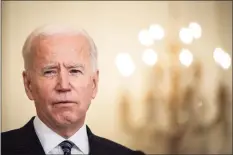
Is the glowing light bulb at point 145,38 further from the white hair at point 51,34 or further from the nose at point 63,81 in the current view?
the nose at point 63,81

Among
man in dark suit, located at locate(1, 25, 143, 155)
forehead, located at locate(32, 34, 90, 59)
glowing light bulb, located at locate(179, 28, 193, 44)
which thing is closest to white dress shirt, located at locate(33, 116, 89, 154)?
man in dark suit, located at locate(1, 25, 143, 155)

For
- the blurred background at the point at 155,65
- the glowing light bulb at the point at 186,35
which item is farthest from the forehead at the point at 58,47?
the glowing light bulb at the point at 186,35

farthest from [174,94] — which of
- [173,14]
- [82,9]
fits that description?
[82,9]

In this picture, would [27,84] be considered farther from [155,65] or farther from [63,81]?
[155,65]

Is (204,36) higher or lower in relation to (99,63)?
higher

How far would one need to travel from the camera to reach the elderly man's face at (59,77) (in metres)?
1.15

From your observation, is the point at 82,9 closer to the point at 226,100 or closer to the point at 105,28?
the point at 105,28

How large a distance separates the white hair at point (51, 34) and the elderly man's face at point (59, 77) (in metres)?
0.03

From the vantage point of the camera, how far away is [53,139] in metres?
1.17

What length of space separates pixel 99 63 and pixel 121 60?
0.30 feet

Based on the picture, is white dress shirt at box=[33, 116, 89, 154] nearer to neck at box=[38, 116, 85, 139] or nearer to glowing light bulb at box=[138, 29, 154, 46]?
neck at box=[38, 116, 85, 139]

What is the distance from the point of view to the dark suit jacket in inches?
46.3

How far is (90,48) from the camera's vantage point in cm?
121

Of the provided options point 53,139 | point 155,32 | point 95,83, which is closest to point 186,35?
point 155,32
